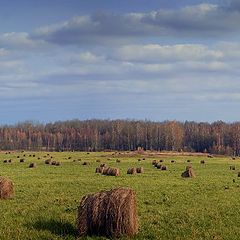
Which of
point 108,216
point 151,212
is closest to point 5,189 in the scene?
point 151,212

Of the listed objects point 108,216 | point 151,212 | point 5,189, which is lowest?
point 151,212

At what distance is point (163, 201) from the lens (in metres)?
24.0

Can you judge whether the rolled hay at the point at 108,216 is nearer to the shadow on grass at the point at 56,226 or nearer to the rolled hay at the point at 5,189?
the shadow on grass at the point at 56,226

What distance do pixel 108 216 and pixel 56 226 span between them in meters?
2.59

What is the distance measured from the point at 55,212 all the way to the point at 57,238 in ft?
15.7

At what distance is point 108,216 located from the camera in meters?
15.3

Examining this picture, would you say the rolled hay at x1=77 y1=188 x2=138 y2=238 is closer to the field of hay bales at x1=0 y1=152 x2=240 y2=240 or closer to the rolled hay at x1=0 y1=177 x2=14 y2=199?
the field of hay bales at x1=0 y1=152 x2=240 y2=240

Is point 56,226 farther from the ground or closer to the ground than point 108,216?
closer to the ground

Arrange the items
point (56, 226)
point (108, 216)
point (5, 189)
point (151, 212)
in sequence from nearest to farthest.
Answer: point (108, 216) → point (56, 226) → point (151, 212) → point (5, 189)

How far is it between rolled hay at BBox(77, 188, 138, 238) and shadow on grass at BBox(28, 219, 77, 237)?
668 mm

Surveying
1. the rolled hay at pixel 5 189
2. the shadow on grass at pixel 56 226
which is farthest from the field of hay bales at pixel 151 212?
the rolled hay at pixel 5 189

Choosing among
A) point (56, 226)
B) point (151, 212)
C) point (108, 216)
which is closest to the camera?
point (108, 216)

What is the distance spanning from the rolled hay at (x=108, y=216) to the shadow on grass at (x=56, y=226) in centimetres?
67

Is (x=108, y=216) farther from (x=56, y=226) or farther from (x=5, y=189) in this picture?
(x=5, y=189)
